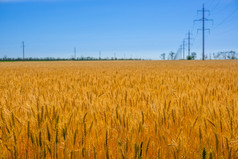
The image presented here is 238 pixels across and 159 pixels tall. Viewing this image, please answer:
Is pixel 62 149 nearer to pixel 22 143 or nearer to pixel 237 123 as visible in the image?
pixel 22 143

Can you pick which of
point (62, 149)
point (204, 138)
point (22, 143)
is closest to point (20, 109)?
point (22, 143)

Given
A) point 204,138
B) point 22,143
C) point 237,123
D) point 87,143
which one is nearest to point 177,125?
point 204,138

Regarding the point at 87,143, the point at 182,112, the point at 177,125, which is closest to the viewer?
the point at 87,143

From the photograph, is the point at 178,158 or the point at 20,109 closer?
the point at 178,158

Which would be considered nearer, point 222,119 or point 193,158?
point 193,158

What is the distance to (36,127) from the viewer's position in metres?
1.72

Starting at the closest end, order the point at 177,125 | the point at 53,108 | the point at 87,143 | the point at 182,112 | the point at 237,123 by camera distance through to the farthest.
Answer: the point at 87,143 < the point at 237,123 < the point at 177,125 < the point at 53,108 < the point at 182,112

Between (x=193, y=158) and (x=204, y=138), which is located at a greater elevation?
(x=204, y=138)

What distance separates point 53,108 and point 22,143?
42 cm

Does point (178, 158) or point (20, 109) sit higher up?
point (20, 109)

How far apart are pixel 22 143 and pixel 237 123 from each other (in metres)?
1.54

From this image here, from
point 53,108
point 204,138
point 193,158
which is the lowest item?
point 193,158

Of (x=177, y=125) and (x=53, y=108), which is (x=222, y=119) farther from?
(x=53, y=108)

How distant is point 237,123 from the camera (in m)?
1.68
